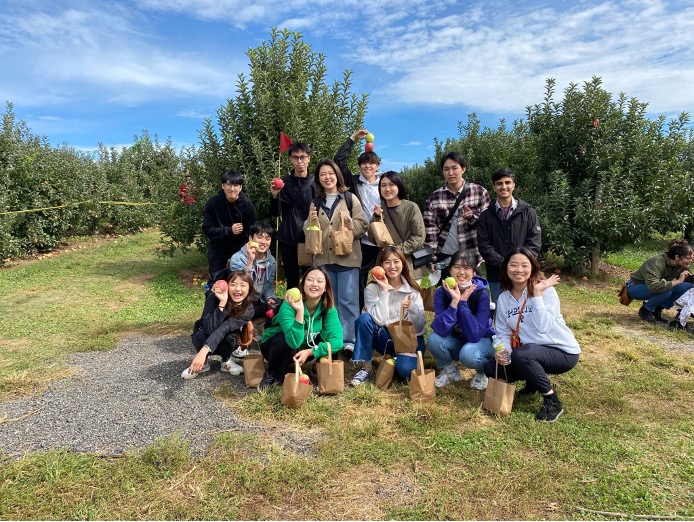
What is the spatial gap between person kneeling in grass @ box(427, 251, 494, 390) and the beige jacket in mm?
874

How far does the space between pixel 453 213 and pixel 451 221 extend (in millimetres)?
81

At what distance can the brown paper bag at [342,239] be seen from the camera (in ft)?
Answer: 14.1

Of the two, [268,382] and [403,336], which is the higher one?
[403,336]

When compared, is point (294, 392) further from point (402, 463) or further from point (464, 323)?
point (464, 323)

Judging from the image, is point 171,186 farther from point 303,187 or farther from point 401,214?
point 401,214

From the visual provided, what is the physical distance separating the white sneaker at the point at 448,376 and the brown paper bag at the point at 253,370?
1.49 m

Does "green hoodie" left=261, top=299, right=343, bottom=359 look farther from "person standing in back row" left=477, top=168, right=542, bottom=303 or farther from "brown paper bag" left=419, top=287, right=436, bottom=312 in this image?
"person standing in back row" left=477, top=168, right=542, bottom=303

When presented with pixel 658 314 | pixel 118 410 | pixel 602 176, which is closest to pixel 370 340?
pixel 118 410

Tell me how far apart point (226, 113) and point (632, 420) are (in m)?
6.98

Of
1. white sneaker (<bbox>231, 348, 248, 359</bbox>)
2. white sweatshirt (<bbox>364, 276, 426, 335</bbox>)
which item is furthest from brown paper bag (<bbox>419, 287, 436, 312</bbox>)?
white sneaker (<bbox>231, 348, 248, 359</bbox>)

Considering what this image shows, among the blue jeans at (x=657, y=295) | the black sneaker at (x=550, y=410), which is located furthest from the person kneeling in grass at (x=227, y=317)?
the blue jeans at (x=657, y=295)

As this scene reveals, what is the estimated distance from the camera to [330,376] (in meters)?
3.77

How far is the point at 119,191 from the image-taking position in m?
16.5

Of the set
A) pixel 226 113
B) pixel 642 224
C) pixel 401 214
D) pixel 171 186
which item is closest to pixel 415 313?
pixel 401 214
